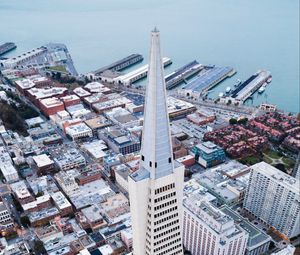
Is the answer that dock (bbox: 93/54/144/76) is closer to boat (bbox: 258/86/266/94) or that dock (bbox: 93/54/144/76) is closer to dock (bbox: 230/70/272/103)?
dock (bbox: 230/70/272/103)

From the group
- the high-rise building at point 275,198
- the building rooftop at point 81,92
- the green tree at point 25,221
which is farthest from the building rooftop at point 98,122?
the high-rise building at point 275,198

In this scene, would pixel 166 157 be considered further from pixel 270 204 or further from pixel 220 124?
pixel 220 124

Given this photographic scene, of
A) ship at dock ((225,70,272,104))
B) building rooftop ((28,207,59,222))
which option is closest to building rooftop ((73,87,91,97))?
ship at dock ((225,70,272,104))

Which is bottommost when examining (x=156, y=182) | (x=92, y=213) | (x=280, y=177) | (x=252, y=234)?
(x=92, y=213)

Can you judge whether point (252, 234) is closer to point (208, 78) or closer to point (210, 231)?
point (210, 231)

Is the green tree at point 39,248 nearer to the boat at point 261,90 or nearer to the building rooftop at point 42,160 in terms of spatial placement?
the building rooftop at point 42,160

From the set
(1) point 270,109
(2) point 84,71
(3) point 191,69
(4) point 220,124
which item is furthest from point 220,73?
(2) point 84,71

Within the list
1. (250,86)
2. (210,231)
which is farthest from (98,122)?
(250,86)
